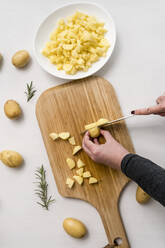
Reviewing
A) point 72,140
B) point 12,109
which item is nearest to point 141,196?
point 72,140

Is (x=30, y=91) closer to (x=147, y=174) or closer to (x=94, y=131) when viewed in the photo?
(x=94, y=131)

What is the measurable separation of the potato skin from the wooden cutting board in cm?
8

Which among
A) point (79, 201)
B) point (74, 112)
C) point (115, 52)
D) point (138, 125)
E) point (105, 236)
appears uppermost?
point (115, 52)

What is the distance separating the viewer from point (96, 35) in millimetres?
1368

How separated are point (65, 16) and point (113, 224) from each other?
108cm

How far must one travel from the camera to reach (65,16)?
1411 mm

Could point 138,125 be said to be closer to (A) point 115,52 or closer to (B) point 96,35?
(A) point 115,52

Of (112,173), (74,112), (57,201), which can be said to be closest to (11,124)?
(74,112)

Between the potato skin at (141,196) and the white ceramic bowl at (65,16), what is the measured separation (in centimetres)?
63

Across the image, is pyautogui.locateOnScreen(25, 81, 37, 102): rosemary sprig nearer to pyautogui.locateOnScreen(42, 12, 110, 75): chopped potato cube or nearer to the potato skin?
pyautogui.locateOnScreen(42, 12, 110, 75): chopped potato cube

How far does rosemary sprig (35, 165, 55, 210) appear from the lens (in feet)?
4.61

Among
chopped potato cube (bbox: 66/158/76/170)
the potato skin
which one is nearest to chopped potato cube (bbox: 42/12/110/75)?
chopped potato cube (bbox: 66/158/76/170)

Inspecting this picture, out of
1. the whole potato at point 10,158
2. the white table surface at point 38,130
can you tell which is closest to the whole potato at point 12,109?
the white table surface at point 38,130

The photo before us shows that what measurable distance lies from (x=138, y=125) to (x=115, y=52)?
40 centimetres
